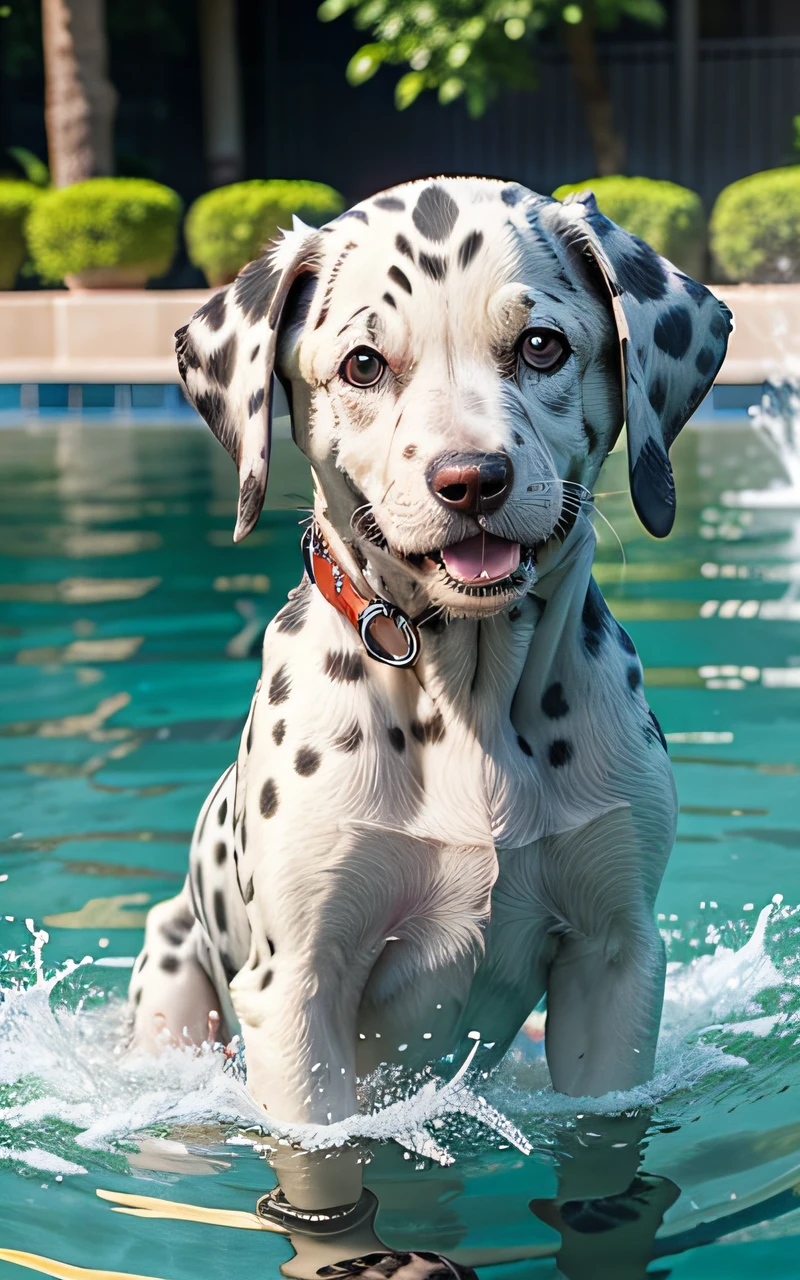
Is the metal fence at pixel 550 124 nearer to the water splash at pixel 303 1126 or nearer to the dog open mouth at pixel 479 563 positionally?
the water splash at pixel 303 1126

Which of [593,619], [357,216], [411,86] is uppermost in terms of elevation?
[411,86]

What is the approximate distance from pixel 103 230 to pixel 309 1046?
58.5 ft

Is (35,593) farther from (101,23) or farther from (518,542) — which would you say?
(101,23)

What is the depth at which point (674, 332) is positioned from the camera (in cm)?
335

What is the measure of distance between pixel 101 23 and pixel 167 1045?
19165 mm

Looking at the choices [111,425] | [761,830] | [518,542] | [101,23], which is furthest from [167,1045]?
[101,23]

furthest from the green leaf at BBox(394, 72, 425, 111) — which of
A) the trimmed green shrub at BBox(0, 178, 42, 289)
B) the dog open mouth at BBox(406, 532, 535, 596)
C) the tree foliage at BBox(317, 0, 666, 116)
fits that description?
the dog open mouth at BBox(406, 532, 535, 596)

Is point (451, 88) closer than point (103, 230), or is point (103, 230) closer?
point (103, 230)

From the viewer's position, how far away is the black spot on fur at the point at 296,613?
3.57 metres

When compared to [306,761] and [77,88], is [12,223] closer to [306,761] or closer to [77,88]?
[77,88]

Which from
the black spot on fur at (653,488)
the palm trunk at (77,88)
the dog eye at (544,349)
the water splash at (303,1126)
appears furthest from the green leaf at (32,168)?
the dog eye at (544,349)

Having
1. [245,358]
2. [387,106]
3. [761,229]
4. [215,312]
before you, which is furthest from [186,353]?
[387,106]

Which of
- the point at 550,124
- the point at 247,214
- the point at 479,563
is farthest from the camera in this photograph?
the point at 550,124

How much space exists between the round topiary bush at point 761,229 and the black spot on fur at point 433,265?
1604cm
